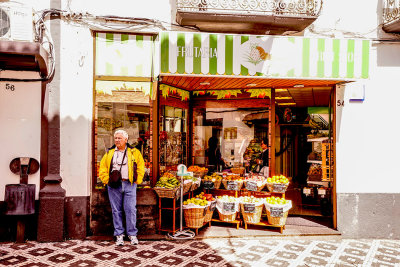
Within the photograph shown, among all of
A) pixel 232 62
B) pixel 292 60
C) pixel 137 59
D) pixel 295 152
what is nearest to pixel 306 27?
pixel 292 60

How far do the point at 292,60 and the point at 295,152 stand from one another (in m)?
9.19

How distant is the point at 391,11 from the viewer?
285 inches

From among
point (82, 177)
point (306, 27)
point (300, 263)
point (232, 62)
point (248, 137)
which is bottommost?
point (300, 263)

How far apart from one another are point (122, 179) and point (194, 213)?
1787 millimetres

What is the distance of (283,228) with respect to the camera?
25.9 feet

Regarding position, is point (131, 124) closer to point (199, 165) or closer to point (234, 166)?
point (199, 165)

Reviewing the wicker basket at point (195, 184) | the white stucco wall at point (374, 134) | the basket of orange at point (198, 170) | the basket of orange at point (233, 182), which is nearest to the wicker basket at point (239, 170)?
the basket of orange at point (233, 182)

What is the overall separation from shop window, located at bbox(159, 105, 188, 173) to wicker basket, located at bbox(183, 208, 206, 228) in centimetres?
140

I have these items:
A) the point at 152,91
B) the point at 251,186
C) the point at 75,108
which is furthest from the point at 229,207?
the point at 75,108

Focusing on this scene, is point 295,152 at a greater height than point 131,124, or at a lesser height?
lesser

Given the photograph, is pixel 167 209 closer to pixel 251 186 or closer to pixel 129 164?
pixel 129 164

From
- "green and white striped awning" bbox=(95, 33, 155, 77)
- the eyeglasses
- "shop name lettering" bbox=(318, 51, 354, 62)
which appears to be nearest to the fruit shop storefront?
"shop name lettering" bbox=(318, 51, 354, 62)

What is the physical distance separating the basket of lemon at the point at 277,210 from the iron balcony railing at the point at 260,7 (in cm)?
429

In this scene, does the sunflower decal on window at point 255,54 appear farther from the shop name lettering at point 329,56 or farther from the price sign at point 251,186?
the price sign at point 251,186
